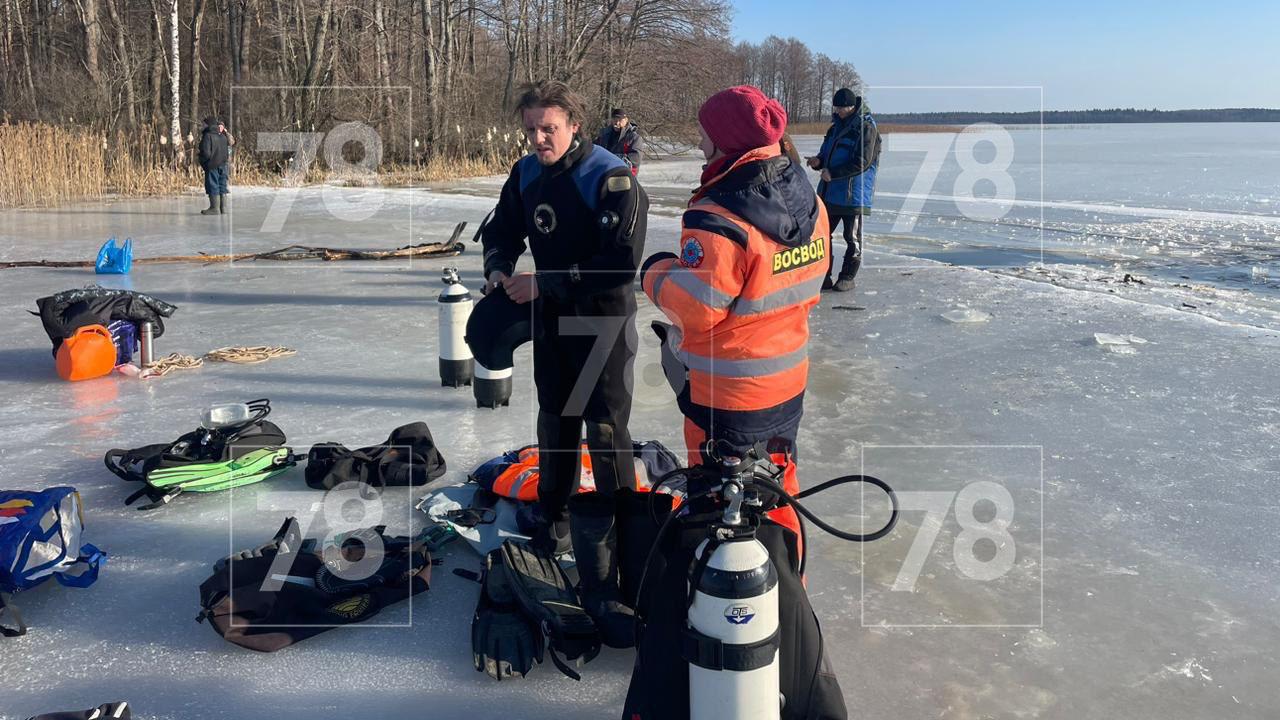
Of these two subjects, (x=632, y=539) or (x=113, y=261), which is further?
(x=113, y=261)

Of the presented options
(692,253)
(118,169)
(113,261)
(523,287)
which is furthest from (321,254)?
(118,169)

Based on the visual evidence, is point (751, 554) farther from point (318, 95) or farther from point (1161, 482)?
point (318, 95)

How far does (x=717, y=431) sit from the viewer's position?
253 centimetres

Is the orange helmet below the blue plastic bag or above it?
below

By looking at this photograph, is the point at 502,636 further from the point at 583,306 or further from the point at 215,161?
the point at 215,161

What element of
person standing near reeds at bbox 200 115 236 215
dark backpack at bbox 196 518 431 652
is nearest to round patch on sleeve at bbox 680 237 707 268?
dark backpack at bbox 196 518 431 652

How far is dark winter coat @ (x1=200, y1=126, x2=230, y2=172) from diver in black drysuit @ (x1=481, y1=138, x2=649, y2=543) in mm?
12131

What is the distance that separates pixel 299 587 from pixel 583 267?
128 cm

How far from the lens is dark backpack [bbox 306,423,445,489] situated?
3.79 meters

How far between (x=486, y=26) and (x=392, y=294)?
3018 cm

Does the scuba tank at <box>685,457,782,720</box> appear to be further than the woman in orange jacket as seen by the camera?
No

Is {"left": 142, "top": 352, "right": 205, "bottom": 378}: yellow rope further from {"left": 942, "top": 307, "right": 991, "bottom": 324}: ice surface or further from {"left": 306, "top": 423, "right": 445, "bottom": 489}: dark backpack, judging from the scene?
{"left": 942, "top": 307, "right": 991, "bottom": 324}: ice surface

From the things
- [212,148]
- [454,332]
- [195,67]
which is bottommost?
[454,332]

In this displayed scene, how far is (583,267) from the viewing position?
2975mm
